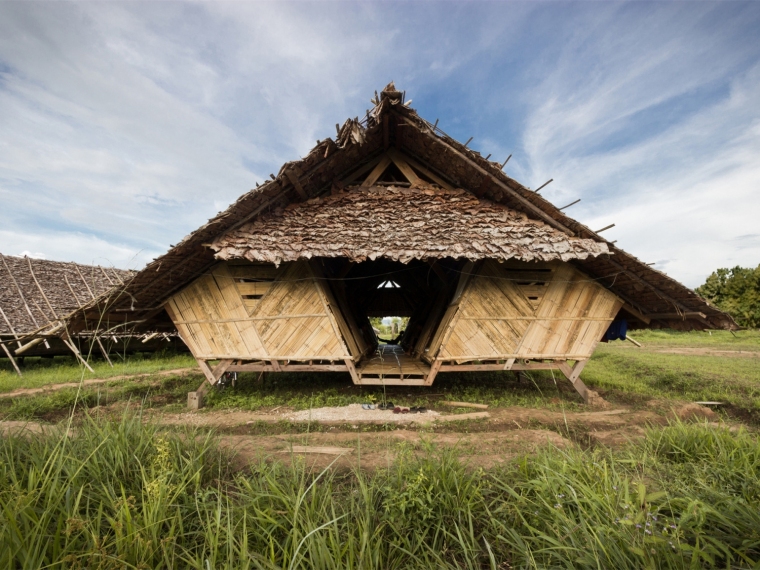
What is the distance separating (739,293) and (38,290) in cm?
3303

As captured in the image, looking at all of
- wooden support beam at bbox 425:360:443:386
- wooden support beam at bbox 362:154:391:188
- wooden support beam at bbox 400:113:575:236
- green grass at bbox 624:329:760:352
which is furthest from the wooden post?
green grass at bbox 624:329:760:352

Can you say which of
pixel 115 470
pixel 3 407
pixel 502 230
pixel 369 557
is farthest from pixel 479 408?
pixel 3 407

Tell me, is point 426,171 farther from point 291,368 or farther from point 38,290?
point 38,290

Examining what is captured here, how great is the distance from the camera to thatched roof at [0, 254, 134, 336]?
11094mm

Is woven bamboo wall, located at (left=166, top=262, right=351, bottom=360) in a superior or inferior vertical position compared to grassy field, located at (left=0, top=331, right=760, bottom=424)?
superior

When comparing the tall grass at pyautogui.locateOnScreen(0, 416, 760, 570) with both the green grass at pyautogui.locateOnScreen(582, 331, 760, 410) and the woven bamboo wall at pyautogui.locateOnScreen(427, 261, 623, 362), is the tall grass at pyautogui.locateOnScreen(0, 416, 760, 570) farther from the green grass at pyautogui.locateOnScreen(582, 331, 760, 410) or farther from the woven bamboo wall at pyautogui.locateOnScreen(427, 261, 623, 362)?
the green grass at pyautogui.locateOnScreen(582, 331, 760, 410)

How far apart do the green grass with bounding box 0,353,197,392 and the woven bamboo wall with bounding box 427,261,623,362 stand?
7636 millimetres

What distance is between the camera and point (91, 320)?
577cm

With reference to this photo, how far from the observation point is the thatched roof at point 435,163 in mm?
5328

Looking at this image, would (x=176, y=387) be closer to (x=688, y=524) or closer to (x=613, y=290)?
(x=688, y=524)

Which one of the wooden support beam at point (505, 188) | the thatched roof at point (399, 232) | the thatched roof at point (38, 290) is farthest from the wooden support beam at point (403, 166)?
the thatched roof at point (38, 290)

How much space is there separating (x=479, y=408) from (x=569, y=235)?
339 cm

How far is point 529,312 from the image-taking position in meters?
6.07

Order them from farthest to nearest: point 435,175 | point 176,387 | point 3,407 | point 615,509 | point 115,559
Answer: point 176,387 < point 435,175 < point 3,407 < point 615,509 < point 115,559
